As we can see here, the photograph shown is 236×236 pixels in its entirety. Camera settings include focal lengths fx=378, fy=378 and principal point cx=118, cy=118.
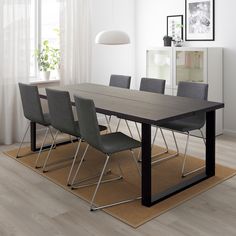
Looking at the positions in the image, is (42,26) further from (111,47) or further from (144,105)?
(144,105)

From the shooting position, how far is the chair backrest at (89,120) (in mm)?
2928

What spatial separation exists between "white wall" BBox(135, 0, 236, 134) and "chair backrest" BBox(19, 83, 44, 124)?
8.91 ft

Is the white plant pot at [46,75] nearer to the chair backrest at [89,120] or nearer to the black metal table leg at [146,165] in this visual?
the chair backrest at [89,120]

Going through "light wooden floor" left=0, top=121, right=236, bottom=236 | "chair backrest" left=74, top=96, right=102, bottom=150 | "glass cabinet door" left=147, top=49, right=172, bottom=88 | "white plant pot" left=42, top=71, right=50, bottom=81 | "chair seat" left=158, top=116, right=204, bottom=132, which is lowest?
"light wooden floor" left=0, top=121, right=236, bottom=236

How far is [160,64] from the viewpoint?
5828mm

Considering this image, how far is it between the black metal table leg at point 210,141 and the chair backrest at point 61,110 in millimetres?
1286

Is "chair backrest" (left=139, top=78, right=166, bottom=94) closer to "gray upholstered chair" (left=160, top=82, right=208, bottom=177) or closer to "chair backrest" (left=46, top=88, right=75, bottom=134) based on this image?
"gray upholstered chair" (left=160, top=82, right=208, bottom=177)

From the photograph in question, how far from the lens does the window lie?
18.1ft

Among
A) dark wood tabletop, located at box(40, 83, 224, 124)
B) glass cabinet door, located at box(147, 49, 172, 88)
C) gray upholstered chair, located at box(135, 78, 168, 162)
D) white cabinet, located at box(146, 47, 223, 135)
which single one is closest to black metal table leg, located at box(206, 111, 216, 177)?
dark wood tabletop, located at box(40, 83, 224, 124)

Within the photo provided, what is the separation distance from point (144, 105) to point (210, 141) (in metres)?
0.75

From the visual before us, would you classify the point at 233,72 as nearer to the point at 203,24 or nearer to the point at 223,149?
the point at 203,24

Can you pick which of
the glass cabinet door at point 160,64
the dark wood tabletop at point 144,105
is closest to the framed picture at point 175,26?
Answer: the glass cabinet door at point 160,64

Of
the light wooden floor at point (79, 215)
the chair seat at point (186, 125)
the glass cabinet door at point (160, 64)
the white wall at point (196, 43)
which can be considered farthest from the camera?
the glass cabinet door at point (160, 64)

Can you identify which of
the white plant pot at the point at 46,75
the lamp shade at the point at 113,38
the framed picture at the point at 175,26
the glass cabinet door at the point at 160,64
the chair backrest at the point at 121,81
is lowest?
the chair backrest at the point at 121,81
